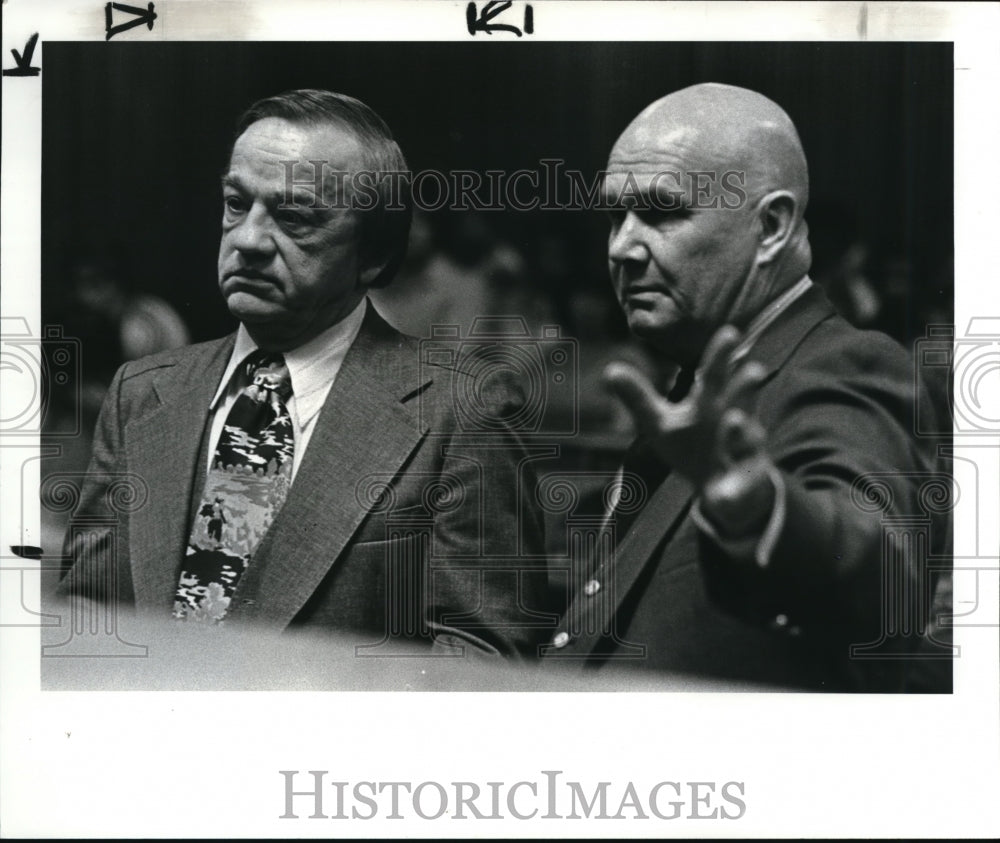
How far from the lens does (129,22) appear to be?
13.9 ft

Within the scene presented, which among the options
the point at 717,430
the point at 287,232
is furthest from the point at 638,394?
the point at 287,232

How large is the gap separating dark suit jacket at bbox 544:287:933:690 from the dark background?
10.8 inches

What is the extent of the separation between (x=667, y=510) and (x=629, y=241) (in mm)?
864

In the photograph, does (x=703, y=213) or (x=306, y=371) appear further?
(x=306, y=371)

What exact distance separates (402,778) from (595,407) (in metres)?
1.33

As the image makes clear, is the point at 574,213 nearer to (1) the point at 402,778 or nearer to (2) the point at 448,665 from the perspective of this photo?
(2) the point at 448,665

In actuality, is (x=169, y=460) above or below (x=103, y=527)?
above

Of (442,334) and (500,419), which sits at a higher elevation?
(442,334)

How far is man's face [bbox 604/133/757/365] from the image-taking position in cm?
414

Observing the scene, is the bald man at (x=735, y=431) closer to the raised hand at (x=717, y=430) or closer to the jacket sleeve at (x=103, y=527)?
the raised hand at (x=717, y=430)

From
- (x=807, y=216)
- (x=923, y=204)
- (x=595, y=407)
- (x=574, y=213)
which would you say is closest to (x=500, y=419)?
(x=595, y=407)

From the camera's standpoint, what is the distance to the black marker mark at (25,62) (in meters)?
4.26

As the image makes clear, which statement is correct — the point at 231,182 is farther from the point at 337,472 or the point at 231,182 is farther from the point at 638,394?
the point at 638,394

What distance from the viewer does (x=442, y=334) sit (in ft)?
13.8
